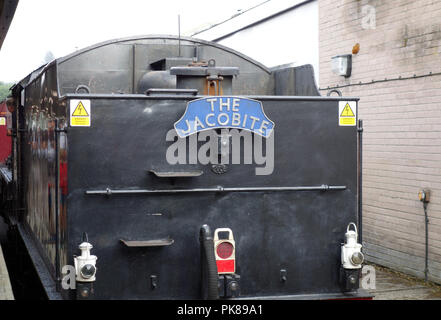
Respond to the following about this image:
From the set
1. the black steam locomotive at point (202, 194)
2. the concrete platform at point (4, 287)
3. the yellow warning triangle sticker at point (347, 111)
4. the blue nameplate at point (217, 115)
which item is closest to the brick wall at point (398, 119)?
the yellow warning triangle sticker at point (347, 111)

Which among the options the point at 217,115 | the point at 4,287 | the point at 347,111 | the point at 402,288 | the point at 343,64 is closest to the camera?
the point at 217,115

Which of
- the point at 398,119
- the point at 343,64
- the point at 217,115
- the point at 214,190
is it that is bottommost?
the point at 214,190

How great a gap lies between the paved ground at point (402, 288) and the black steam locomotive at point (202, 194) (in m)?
3.22

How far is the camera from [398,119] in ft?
30.9

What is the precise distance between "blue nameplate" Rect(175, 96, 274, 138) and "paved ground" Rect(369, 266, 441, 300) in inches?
163

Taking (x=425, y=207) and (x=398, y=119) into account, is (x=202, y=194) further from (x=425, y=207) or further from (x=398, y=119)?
(x=398, y=119)

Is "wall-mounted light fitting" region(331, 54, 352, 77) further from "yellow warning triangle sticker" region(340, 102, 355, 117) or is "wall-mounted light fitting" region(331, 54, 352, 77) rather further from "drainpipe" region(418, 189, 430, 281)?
"yellow warning triangle sticker" region(340, 102, 355, 117)

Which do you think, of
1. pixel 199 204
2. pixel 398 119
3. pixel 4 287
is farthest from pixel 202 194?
pixel 398 119

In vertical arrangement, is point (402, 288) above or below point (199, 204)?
below

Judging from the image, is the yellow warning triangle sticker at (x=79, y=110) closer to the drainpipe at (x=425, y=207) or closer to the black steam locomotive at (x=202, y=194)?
the black steam locomotive at (x=202, y=194)

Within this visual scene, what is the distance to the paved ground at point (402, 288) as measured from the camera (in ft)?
26.9

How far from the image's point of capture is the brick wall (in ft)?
28.7

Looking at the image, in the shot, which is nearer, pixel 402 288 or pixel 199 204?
pixel 199 204

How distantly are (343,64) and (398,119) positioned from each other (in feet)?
5.11
